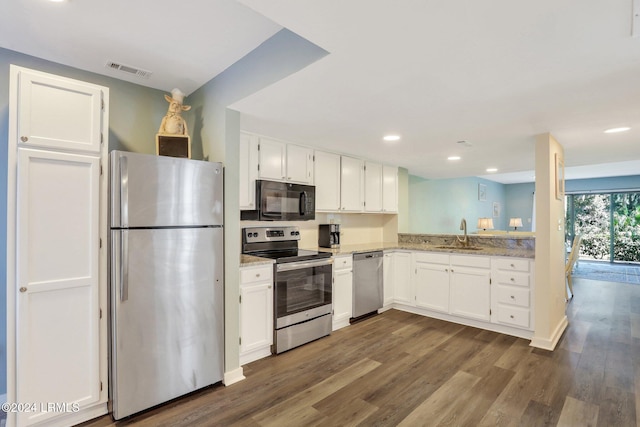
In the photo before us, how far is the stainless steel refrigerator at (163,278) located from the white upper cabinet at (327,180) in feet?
5.08

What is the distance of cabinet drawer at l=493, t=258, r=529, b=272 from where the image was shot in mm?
3250

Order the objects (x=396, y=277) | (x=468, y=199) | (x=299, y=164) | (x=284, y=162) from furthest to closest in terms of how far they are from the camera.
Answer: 1. (x=468, y=199)
2. (x=396, y=277)
3. (x=299, y=164)
4. (x=284, y=162)

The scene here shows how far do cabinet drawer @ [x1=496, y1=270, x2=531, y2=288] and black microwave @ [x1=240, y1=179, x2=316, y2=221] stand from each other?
86.6 inches

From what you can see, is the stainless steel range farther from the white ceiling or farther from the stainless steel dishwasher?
the white ceiling

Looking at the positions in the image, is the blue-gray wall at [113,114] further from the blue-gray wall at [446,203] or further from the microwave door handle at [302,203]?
the blue-gray wall at [446,203]

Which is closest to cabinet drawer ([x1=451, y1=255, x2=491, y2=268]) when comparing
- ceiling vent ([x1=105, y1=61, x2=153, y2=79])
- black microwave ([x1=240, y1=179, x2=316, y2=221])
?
black microwave ([x1=240, y1=179, x2=316, y2=221])

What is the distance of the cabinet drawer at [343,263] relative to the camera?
3484 millimetres

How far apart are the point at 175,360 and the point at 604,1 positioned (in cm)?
301

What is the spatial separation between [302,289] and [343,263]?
0.67 metres

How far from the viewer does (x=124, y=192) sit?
1.97 m

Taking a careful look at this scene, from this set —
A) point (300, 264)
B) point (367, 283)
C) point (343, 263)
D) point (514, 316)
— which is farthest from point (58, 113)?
point (514, 316)

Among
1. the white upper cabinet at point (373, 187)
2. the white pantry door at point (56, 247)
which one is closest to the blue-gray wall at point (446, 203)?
the white upper cabinet at point (373, 187)

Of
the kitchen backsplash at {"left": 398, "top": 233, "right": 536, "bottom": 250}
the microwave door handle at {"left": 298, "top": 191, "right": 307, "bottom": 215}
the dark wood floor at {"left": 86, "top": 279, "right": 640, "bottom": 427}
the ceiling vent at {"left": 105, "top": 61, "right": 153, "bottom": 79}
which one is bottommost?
the dark wood floor at {"left": 86, "top": 279, "right": 640, "bottom": 427}

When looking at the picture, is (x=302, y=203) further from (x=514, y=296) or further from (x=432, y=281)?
(x=514, y=296)
